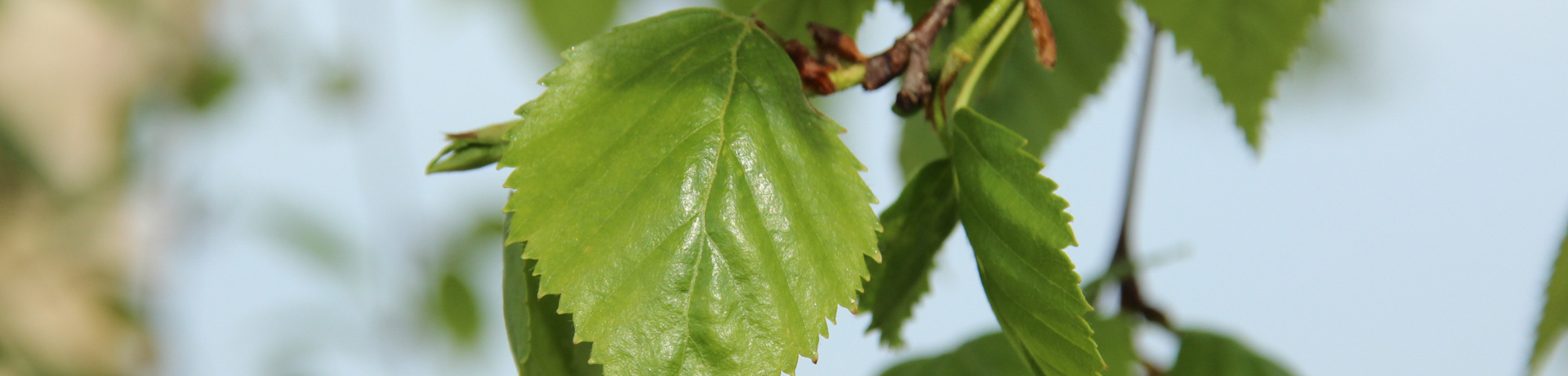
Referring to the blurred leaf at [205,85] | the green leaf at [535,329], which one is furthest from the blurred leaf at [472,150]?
the blurred leaf at [205,85]

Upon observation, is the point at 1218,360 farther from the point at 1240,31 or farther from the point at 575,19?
the point at 575,19

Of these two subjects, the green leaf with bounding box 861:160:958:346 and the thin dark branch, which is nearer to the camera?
the green leaf with bounding box 861:160:958:346

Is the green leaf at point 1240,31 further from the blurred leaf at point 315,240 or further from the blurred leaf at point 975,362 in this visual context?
the blurred leaf at point 315,240

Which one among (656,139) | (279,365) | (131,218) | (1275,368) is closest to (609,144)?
(656,139)

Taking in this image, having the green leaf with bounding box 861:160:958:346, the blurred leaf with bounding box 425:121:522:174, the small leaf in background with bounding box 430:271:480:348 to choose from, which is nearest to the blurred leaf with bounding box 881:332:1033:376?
the green leaf with bounding box 861:160:958:346

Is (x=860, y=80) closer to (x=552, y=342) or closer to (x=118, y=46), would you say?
(x=552, y=342)

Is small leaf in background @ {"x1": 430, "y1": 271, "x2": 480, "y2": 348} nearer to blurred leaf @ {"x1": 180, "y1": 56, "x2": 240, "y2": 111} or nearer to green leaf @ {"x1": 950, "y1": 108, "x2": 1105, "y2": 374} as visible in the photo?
blurred leaf @ {"x1": 180, "y1": 56, "x2": 240, "y2": 111}

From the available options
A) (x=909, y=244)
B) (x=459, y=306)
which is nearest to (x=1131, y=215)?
(x=909, y=244)
